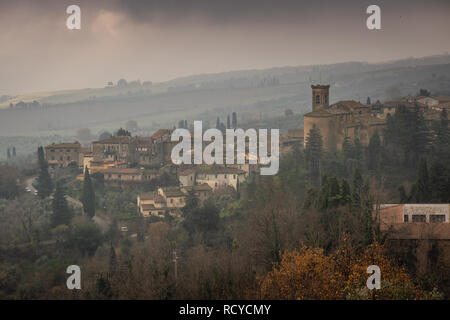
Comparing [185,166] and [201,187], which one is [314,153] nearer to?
[201,187]

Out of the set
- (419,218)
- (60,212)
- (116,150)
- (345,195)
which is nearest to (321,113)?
(116,150)

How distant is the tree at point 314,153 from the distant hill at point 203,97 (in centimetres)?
4868

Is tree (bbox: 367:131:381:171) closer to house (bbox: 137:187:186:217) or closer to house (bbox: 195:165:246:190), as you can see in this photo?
house (bbox: 195:165:246:190)

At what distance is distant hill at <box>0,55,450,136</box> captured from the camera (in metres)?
93.9

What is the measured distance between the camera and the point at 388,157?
31812 mm

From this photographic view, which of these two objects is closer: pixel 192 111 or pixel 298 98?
pixel 298 98

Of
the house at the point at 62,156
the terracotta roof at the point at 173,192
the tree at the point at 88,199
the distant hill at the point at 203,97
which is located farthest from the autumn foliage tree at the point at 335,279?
the distant hill at the point at 203,97

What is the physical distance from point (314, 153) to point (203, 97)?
106 m

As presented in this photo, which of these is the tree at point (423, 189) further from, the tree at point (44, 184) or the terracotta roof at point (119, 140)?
the tree at point (44, 184)

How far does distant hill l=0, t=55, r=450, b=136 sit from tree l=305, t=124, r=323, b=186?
48.7 metres

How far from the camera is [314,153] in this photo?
33.1 meters
